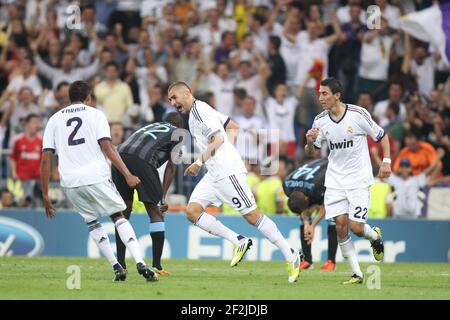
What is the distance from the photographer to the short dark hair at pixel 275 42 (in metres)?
24.0

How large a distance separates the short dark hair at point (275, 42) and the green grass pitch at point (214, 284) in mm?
7032

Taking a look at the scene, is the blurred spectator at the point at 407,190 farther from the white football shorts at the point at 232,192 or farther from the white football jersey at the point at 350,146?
the white football shorts at the point at 232,192

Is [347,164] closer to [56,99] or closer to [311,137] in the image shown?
[311,137]

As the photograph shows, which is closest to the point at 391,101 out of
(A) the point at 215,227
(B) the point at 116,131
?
(B) the point at 116,131

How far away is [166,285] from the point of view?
526 inches

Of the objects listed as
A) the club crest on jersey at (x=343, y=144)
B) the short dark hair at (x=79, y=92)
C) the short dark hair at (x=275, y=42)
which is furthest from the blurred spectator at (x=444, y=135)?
the short dark hair at (x=79, y=92)

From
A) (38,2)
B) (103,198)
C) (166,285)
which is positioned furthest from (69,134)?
(38,2)

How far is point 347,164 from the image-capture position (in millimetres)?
14211

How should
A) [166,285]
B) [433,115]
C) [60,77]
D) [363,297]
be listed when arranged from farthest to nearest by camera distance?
[60,77] < [433,115] < [166,285] < [363,297]

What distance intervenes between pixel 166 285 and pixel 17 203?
378 inches

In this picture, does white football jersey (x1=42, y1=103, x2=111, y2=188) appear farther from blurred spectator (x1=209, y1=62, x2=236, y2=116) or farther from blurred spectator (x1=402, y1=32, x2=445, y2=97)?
blurred spectator (x1=402, y1=32, x2=445, y2=97)

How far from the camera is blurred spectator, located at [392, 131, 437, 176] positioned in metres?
22.3

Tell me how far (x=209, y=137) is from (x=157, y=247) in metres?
2.63
